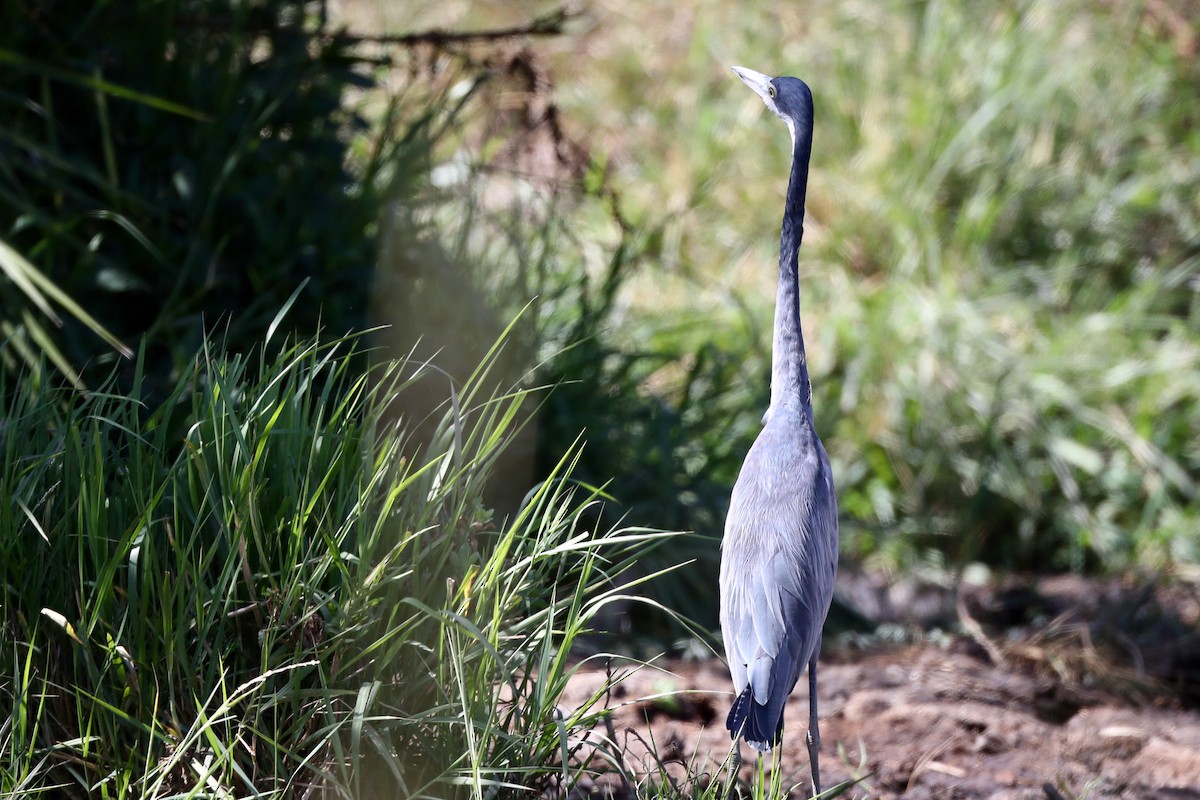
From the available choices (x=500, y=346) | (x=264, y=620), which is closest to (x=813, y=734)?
(x=264, y=620)

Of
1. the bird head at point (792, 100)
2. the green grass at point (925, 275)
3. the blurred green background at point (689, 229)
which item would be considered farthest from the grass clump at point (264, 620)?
the green grass at point (925, 275)

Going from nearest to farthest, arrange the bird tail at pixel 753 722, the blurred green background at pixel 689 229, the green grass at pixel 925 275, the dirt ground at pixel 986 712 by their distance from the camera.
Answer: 1. the bird tail at pixel 753 722
2. the dirt ground at pixel 986 712
3. the blurred green background at pixel 689 229
4. the green grass at pixel 925 275

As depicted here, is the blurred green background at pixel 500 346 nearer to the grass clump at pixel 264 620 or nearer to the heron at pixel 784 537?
the grass clump at pixel 264 620

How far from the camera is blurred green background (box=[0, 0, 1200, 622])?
11.5ft

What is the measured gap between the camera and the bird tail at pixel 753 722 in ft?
6.35

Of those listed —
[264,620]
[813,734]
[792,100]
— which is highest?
[792,100]

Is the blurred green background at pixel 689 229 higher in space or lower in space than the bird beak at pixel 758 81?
lower

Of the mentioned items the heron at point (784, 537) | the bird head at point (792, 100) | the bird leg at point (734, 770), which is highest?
the bird head at point (792, 100)

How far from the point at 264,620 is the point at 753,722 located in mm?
792

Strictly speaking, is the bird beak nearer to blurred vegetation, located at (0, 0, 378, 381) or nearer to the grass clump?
the grass clump

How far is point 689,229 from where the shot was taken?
20.0 feet

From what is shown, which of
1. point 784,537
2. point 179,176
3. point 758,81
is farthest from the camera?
point 179,176

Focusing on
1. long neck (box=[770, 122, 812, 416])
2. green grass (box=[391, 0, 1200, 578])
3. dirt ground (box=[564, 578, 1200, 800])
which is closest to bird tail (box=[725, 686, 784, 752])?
dirt ground (box=[564, 578, 1200, 800])

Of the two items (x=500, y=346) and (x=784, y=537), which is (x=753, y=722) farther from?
(x=500, y=346)
